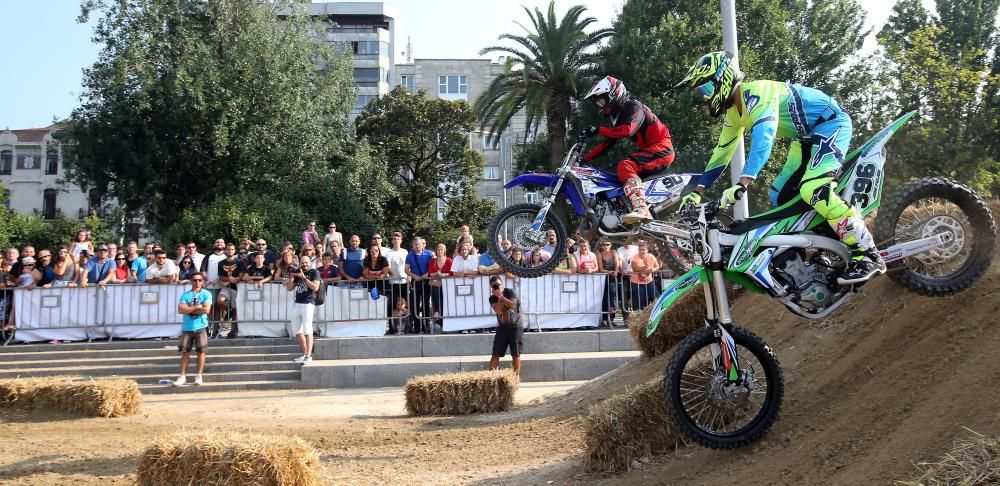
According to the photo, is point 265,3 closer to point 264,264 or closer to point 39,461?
point 264,264

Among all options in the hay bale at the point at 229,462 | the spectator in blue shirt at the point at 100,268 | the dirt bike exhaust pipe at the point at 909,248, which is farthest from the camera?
the spectator in blue shirt at the point at 100,268

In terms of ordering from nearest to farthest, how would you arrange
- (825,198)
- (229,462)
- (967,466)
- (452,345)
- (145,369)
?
(967,466), (825,198), (229,462), (145,369), (452,345)

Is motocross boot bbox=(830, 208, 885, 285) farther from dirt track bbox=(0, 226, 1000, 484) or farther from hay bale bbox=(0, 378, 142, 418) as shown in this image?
hay bale bbox=(0, 378, 142, 418)

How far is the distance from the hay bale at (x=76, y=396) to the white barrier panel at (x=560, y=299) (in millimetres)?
8496

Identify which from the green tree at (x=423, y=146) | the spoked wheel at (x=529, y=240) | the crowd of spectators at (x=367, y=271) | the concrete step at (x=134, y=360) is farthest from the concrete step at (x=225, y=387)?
the green tree at (x=423, y=146)

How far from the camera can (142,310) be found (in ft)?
64.7

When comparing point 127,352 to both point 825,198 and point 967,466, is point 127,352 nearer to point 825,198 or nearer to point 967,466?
point 825,198

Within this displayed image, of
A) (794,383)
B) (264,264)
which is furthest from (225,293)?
(794,383)

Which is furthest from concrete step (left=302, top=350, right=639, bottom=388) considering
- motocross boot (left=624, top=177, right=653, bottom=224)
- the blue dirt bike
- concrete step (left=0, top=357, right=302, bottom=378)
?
motocross boot (left=624, top=177, right=653, bottom=224)

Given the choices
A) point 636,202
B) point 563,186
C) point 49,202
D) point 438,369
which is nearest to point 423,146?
point 438,369

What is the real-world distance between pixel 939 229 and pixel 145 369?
16445mm

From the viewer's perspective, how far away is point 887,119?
32.2 m

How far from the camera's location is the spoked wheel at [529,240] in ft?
29.7

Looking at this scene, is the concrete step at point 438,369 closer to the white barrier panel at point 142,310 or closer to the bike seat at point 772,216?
the white barrier panel at point 142,310
